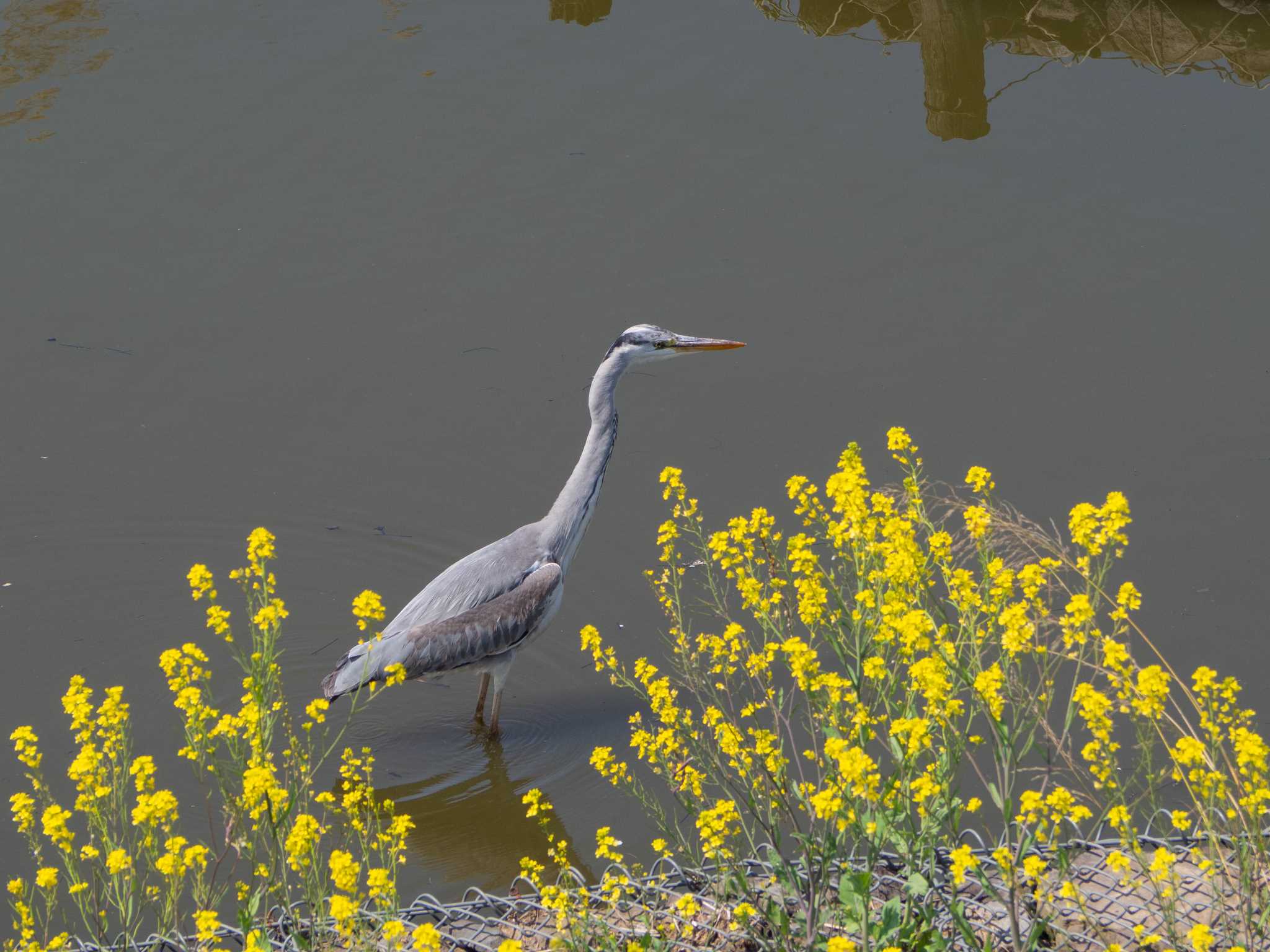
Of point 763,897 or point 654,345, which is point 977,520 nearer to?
point 763,897

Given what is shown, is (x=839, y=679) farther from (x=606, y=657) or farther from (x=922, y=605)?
(x=606, y=657)

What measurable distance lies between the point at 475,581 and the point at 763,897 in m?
3.00

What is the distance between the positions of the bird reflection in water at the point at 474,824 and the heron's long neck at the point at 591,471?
102cm

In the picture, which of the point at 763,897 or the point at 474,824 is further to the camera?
the point at 474,824

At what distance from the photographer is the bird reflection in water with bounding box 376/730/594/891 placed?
6.41 m

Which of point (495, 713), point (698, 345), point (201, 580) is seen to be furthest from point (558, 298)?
point (201, 580)

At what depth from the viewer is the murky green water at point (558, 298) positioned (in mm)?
7594

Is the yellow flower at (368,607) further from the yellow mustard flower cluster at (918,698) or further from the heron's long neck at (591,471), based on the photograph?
the heron's long neck at (591,471)

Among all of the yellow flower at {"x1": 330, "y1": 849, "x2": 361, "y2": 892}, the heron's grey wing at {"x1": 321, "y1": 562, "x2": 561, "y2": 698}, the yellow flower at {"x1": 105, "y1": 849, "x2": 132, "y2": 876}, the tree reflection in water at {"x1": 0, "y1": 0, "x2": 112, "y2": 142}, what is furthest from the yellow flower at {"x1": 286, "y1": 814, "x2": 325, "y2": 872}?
the tree reflection in water at {"x1": 0, "y1": 0, "x2": 112, "y2": 142}

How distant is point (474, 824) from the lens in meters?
6.70

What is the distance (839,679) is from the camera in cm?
394

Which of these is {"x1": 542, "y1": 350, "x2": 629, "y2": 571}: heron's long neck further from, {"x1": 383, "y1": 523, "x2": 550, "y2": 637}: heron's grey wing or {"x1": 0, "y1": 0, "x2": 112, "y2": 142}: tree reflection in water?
{"x1": 0, "y1": 0, "x2": 112, "y2": 142}: tree reflection in water

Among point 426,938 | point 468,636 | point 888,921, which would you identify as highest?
point 426,938

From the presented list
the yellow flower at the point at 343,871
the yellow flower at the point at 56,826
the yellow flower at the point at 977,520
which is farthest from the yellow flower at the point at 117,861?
the yellow flower at the point at 977,520
